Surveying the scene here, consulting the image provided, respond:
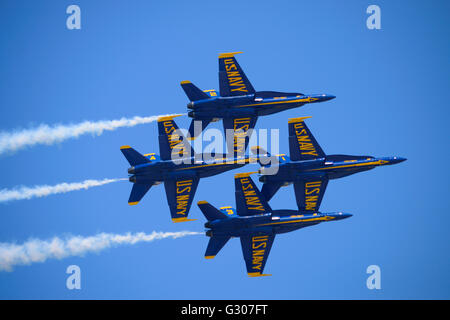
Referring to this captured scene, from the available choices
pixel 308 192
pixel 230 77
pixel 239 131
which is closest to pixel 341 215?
pixel 308 192

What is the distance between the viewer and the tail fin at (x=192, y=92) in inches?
3494

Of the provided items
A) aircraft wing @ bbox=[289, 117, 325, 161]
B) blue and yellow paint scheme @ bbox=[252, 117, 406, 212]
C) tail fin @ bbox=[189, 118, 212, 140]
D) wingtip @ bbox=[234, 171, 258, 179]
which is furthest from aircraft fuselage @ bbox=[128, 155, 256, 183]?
aircraft wing @ bbox=[289, 117, 325, 161]

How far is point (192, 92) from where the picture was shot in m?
89.1

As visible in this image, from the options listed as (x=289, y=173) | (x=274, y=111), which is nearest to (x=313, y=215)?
(x=289, y=173)

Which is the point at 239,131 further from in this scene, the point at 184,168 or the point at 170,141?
the point at 170,141

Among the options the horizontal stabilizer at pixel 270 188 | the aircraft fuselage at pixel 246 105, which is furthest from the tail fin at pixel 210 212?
the aircraft fuselage at pixel 246 105

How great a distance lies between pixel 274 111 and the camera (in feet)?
299

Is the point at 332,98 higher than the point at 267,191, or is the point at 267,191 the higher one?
the point at 332,98

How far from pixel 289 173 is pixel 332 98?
8.16 m

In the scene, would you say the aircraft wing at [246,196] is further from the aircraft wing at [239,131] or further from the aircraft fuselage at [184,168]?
the aircraft wing at [239,131]

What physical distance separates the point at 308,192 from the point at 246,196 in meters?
6.46

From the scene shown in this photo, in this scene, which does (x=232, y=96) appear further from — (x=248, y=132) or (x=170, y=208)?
(x=170, y=208)

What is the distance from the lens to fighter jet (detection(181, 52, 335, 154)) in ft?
293

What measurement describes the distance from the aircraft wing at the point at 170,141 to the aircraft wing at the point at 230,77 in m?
5.54
